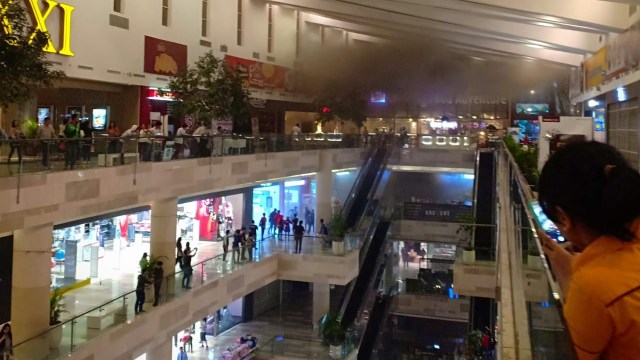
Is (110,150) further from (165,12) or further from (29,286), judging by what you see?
(165,12)

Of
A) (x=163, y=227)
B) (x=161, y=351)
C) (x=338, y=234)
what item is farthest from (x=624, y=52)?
(x=161, y=351)

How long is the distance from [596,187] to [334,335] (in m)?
16.9

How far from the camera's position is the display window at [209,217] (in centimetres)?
2045

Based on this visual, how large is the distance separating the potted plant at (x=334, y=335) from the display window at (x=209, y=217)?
583 cm

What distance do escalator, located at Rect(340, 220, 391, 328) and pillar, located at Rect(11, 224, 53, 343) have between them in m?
10.4

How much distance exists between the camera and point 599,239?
1514mm

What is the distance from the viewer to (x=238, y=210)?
23906 millimetres

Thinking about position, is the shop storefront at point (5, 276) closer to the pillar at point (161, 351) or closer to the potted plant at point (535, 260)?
the pillar at point (161, 351)

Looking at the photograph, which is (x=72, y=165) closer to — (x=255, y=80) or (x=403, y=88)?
(x=255, y=80)

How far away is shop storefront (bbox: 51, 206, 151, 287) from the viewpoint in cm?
1495

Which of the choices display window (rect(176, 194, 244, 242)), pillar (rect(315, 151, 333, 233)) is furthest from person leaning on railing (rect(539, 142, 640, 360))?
pillar (rect(315, 151, 333, 233))

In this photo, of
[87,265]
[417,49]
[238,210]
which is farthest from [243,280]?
[417,49]

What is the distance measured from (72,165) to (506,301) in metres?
8.92

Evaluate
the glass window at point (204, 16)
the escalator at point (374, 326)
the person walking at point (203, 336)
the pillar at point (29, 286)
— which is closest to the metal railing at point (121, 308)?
the pillar at point (29, 286)
